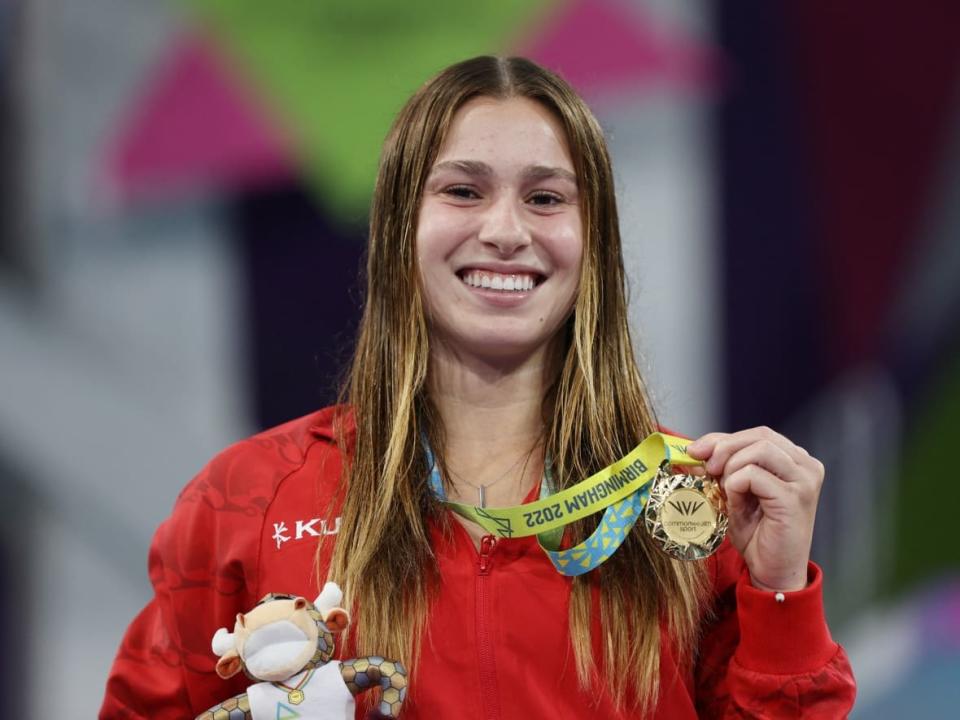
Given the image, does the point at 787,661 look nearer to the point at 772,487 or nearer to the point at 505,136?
the point at 772,487

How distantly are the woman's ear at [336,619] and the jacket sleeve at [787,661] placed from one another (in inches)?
20.2

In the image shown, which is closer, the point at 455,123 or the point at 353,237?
the point at 455,123

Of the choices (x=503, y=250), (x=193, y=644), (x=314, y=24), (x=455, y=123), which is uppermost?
(x=314, y=24)

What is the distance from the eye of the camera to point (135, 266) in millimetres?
3588

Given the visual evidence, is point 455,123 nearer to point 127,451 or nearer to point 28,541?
point 127,451

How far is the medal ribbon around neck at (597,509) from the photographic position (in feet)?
5.24

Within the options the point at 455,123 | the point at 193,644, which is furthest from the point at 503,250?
the point at 193,644

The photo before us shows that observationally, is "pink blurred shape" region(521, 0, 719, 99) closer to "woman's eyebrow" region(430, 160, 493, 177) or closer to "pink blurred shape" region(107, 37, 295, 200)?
"pink blurred shape" region(107, 37, 295, 200)

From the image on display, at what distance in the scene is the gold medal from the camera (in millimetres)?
1532

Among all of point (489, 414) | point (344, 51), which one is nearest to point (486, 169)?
point (489, 414)

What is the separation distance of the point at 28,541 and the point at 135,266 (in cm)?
85

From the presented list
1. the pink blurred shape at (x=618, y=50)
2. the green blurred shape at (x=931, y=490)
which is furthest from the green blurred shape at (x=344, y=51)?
the green blurred shape at (x=931, y=490)

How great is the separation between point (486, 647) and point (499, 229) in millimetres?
555

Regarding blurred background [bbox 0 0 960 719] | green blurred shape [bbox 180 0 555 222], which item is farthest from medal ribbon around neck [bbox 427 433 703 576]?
green blurred shape [bbox 180 0 555 222]
